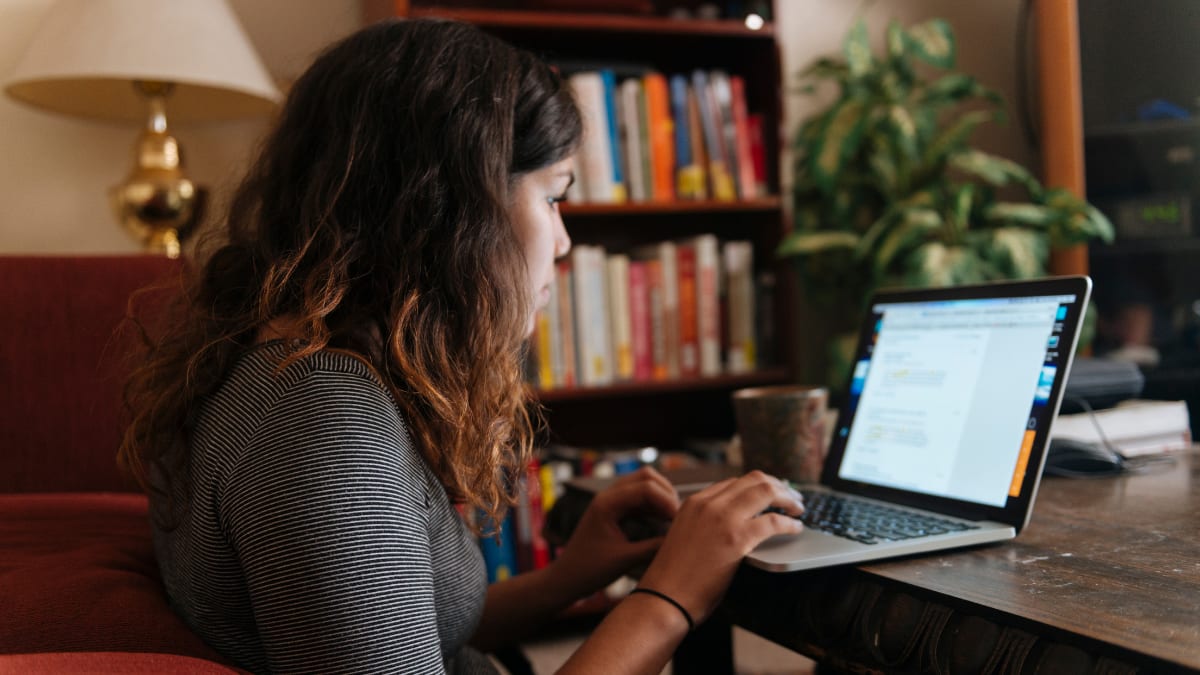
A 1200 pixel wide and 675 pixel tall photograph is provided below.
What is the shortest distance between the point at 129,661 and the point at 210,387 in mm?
233

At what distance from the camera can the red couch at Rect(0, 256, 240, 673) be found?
739mm

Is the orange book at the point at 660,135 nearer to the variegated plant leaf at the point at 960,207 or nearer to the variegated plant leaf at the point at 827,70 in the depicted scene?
the variegated plant leaf at the point at 827,70

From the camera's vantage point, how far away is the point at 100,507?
1003 millimetres

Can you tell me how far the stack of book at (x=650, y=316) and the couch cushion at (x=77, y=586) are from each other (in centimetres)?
128

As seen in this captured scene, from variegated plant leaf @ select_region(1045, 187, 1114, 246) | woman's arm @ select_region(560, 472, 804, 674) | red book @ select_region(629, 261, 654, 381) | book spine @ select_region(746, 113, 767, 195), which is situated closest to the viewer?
woman's arm @ select_region(560, 472, 804, 674)

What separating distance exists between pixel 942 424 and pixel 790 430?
0.19 m

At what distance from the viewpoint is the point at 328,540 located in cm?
65

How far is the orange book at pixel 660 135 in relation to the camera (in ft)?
7.37

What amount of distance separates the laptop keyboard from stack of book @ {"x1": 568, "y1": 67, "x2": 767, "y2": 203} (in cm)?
133

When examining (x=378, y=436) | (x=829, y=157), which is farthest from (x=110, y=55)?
(x=829, y=157)

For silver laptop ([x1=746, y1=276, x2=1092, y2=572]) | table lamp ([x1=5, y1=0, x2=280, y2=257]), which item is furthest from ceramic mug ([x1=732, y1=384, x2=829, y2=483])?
table lamp ([x1=5, y1=0, x2=280, y2=257])

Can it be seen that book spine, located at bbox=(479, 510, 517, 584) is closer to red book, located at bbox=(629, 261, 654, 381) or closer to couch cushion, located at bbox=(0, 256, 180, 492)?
red book, located at bbox=(629, 261, 654, 381)

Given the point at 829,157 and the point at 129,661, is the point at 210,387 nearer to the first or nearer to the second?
the point at 129,661

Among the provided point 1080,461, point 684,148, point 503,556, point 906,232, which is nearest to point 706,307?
point 684,148
